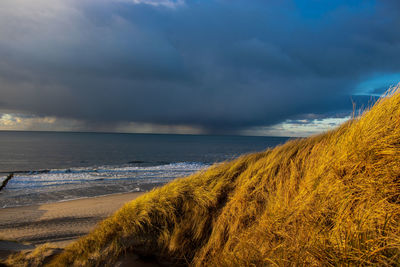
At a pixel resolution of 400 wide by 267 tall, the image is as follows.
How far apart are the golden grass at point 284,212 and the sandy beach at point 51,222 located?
10.2 ft

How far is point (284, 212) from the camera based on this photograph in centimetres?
343

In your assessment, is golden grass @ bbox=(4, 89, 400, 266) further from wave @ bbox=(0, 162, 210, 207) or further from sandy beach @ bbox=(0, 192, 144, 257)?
wave @ bbox=(0, 162, 210, 207)

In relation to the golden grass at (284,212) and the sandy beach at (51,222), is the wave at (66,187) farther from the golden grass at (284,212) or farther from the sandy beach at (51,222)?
the golden grass at (284,212)

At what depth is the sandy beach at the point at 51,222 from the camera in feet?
22.7

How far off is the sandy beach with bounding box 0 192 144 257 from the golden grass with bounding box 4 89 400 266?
10.2 ft

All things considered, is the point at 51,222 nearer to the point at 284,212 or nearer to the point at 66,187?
the point at 66,187

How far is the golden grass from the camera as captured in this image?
7.72 ft

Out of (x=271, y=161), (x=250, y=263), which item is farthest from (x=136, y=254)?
(x=271, y=161)

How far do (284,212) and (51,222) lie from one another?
9.13m

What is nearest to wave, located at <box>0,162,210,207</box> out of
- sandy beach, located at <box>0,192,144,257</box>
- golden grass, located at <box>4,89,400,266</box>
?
sandy beach, located at <box>0,192,144,257</box>

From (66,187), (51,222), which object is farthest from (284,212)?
(66,187)

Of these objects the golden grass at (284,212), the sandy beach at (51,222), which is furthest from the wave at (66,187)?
the golden grass at (284,212)

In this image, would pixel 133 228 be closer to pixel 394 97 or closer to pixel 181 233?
pixel 181 233

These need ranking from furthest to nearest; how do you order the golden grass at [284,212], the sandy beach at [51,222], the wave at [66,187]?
the wave at [66,187] → the sandy beach at [51,222] → the golden grass at [284,212]
